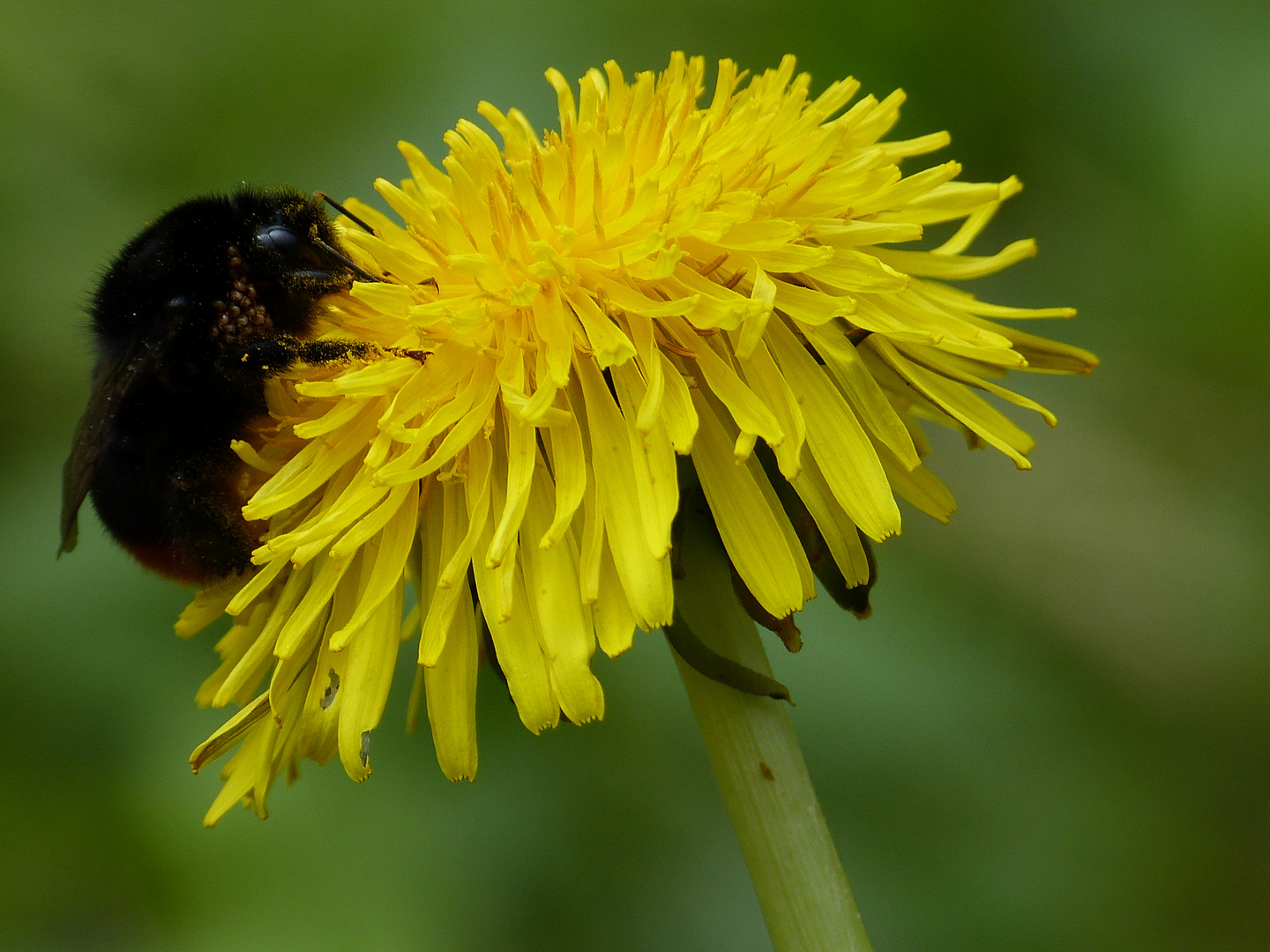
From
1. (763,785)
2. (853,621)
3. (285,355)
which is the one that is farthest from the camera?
(853,621)

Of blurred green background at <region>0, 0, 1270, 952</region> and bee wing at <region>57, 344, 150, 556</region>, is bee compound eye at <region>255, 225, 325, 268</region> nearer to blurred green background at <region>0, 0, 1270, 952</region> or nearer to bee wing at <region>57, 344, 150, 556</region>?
bee wing at <region>57, 344, 150, 556</region>

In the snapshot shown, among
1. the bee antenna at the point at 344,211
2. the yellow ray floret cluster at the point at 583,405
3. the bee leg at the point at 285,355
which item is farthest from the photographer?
the bee antenna at the point at 344,211

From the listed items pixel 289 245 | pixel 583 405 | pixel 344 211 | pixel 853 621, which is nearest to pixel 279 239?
pixel 289 245

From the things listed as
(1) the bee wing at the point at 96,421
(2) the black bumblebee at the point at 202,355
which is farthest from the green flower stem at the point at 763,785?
(1) the bee wing at the point at 96,421

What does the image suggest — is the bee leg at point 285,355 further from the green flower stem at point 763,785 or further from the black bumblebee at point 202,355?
the green flower stem at point 763,785

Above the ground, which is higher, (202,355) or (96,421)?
(202,355)

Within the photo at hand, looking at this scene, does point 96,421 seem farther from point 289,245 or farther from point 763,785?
point 763,785

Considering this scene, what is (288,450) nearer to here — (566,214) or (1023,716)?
(566,214)
